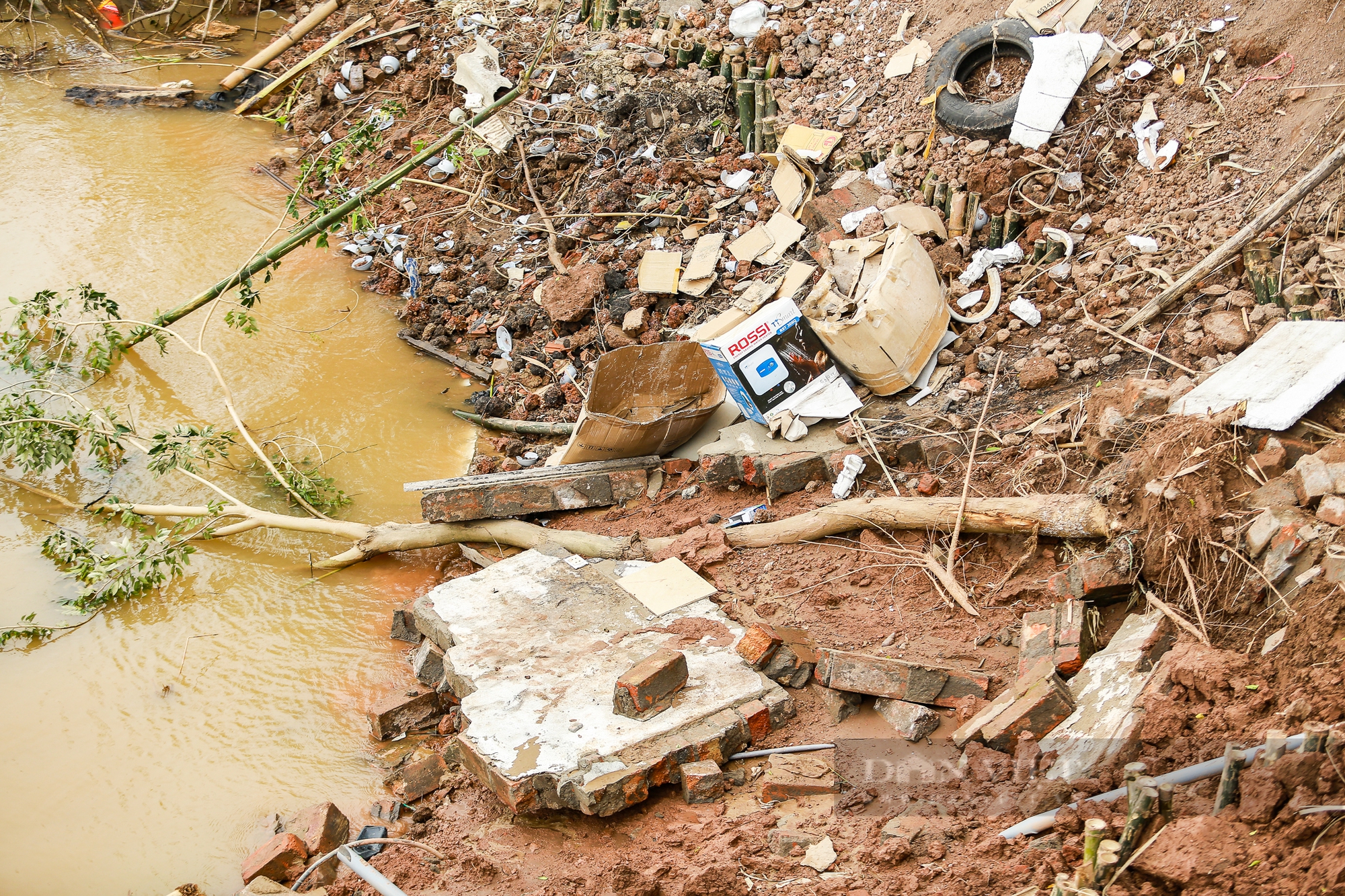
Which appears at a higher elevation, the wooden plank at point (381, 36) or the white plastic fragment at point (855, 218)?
the wooden plank at point (381, 36)

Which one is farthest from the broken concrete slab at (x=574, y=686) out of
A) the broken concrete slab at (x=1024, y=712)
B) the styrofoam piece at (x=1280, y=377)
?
the styrofoam piece at (x=1280, y=377)

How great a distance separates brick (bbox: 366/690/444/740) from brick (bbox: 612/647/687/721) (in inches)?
46.7

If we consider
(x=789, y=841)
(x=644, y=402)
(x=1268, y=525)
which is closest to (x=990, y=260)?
(x=644, y=402)

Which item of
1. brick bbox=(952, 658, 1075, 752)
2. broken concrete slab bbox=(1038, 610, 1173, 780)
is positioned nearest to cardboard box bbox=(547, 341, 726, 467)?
brick bbox=(952, 658, 1075, 752)

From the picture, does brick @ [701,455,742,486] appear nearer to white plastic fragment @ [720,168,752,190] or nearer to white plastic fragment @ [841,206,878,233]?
white plastic fragment @ [841,206,878,233]

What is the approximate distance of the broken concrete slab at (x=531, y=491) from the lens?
5270mm

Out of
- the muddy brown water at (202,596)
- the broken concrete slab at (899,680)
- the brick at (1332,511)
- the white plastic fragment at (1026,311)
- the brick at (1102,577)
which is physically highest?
the brick at (1332,511)

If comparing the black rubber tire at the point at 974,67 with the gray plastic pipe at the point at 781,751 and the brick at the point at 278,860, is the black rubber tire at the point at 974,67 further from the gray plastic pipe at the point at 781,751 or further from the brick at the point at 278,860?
the brick at the point at 278,860

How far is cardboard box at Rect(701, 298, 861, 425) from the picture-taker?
489 centimetres

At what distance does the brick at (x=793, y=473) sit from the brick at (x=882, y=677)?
1253mm

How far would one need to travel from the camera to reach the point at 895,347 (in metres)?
4.87

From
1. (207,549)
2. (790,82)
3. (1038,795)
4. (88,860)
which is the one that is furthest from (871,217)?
(88,860)

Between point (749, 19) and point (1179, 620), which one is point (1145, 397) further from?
point (749, 19)

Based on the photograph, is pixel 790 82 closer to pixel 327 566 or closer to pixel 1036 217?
pixel 1036 217
